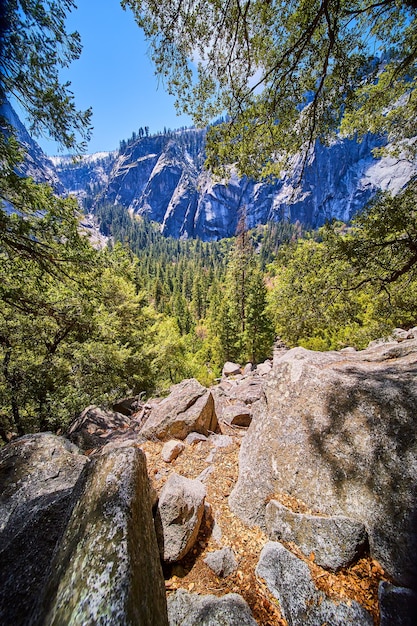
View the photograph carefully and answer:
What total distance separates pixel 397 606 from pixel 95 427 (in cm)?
706

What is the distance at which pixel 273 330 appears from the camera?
73.9 ft

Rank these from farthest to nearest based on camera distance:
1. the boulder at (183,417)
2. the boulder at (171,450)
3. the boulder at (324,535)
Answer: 1. the boulder at (183,417)
2. the boulder at (171,450)
3. the boulder at (324,535)

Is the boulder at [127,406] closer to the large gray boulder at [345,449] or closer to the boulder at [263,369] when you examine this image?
the boulder at [263,369]

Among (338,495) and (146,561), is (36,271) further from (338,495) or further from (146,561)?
(338,495)

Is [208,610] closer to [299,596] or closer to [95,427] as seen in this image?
[299,596]

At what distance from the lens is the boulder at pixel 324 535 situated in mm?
2395

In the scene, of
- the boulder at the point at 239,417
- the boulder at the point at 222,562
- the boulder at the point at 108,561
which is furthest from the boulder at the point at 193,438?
the boulder at the point at 108,561

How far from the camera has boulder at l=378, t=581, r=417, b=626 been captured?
1913mm

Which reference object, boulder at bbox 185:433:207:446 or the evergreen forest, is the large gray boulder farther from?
the evergreen forest

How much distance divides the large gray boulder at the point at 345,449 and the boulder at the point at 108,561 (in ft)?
5.58

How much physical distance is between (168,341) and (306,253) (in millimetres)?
11384

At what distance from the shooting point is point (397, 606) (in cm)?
199

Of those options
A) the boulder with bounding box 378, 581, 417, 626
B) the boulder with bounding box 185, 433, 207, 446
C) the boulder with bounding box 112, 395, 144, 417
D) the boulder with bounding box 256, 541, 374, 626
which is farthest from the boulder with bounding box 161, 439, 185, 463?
the boulder with bounding box 112, 395, 144, 417

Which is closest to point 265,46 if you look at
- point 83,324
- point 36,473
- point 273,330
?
point 83,324
